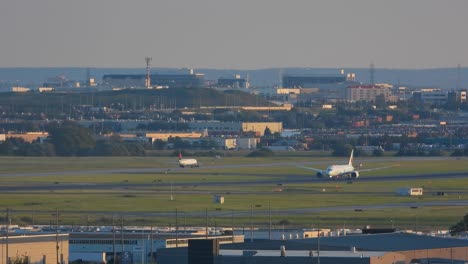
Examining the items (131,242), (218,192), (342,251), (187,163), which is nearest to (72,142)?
(187,163)

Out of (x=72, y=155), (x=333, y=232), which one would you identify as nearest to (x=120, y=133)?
(x=72, y=155)

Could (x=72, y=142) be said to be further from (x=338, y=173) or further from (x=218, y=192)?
(x=218, y=192)

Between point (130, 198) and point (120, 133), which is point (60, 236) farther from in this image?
point (120, 133)

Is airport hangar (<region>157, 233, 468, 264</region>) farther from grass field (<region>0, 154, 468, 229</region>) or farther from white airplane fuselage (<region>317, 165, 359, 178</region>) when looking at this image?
white airplane fuselage (<region>317, 165, 359, 178</region>)

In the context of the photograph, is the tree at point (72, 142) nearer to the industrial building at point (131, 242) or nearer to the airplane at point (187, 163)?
the airplane at point (187, 163)

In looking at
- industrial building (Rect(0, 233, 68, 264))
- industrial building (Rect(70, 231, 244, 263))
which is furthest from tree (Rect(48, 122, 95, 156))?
industrial building (Rect(0, 233, 68, 264))

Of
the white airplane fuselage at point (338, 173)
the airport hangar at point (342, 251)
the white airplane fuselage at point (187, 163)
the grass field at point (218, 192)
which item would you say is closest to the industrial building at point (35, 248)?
the airport hangar at point (342, 251)
